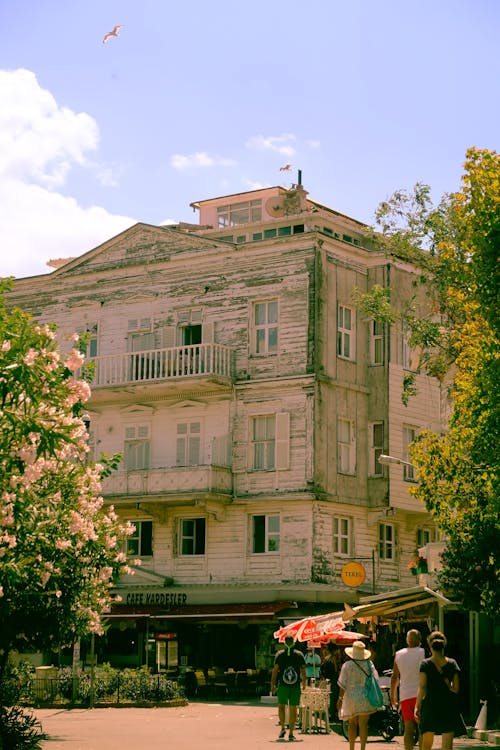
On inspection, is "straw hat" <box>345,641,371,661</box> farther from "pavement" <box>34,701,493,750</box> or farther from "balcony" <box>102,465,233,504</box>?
"balcony" <box>102,465,233,504</box>

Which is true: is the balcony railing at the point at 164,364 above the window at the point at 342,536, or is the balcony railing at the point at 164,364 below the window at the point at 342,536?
above

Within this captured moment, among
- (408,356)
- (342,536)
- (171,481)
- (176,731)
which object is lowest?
(176,731)

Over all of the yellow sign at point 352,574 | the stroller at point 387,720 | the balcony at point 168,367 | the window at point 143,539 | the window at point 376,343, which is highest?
the window at point 376,343

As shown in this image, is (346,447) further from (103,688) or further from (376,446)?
(103,688)

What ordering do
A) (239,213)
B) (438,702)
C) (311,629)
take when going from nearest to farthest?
(438,702) < (311,629) < (239,213)

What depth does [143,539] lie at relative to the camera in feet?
148

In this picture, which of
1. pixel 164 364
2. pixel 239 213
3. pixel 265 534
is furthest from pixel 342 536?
pixel 239 213

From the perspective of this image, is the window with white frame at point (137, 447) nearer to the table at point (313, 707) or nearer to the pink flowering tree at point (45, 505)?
the pink flowering tree at point (45, 505)

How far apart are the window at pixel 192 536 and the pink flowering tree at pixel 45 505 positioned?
16835 millimetres

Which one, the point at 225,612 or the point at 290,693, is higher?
the point at 225,612

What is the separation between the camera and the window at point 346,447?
43469mm

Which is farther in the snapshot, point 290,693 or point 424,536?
point 424,536

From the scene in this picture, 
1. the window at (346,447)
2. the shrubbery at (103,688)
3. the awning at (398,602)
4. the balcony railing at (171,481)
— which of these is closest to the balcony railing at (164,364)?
the balcony railing at (171,481)

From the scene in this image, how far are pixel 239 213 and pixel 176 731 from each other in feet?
91.9
